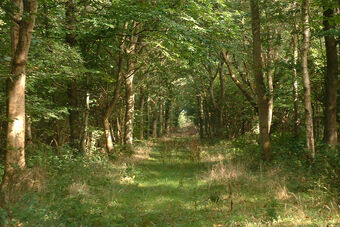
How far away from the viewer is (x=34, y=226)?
4.05 metres

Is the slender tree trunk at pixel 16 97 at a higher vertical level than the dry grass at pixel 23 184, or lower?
higher

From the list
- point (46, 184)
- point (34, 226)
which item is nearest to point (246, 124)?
point (46, 184)

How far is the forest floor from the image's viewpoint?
5.23 m

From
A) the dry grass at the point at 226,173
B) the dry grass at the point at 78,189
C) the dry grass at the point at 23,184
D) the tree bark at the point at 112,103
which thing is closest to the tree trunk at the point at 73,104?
the tree bark at the point at 112,103

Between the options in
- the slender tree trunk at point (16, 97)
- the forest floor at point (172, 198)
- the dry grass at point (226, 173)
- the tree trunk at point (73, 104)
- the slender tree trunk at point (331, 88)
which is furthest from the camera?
the tree trunk at point (73, 104)

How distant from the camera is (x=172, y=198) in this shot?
7.41 m

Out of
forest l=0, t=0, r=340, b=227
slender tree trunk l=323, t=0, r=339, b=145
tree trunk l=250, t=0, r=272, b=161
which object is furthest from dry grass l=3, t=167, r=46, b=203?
slender tree trunk l=323, t=0, r=339, b=145

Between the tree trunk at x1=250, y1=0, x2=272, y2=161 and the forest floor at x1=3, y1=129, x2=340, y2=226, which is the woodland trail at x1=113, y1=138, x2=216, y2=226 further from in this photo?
the tree trunk at x1=250, y1=0, x2=272, y2=161

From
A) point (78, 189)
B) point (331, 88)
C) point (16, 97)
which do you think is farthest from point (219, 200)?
point (331, 88)

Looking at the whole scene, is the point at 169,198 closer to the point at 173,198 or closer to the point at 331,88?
the point at 173,198

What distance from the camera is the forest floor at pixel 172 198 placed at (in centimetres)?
523

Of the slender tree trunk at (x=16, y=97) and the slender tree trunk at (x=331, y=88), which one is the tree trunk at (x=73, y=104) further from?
the slender tree trunk at (x=331, y=88)

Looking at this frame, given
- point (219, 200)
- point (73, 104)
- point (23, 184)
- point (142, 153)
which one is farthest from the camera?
point (142, 153)

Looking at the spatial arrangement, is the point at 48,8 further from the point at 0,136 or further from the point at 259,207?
the point at 259,207
